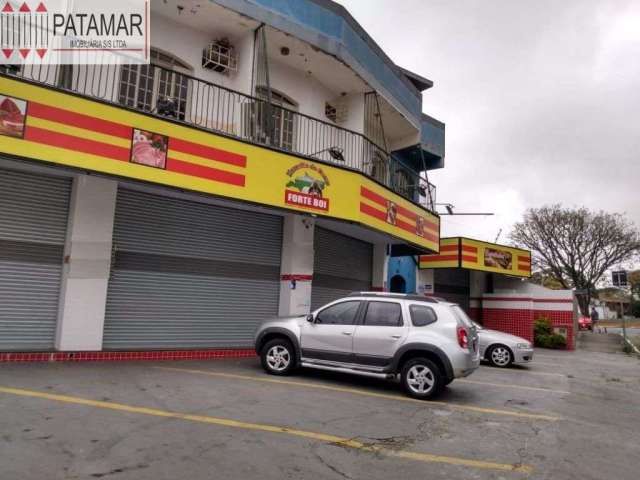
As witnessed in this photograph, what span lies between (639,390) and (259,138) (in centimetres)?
1032

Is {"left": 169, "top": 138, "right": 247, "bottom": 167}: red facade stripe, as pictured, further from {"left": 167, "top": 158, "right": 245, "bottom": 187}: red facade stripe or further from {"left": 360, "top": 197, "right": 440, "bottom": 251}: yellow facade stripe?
{"left": 360, "top": 197, "right": 440, "bottom": 251}: yellow facade stripe

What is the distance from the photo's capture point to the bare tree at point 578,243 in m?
35.7

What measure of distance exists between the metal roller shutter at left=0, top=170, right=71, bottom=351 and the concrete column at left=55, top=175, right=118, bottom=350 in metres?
0.19

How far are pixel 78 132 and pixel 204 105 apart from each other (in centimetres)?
403

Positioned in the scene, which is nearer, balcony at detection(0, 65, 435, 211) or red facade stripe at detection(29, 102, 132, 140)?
red facade stripe at detection(29, 102, 132, 140)

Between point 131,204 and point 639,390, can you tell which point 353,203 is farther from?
point 639,390

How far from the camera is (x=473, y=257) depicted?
20.5 meters

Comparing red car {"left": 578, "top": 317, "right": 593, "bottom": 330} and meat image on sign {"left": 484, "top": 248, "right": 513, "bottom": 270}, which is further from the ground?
meat image on sign {"left": 484, "top": 248, "right": 513, "bottom": 270}

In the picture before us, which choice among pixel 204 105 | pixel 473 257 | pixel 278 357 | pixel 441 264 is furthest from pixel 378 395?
pixel 473 257

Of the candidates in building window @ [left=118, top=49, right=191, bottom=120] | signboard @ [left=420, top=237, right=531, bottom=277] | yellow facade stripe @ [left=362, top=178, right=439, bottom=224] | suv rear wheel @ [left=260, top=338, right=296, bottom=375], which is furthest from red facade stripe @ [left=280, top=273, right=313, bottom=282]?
signboard @ [left=420, top=237, right=531, bottom=277]

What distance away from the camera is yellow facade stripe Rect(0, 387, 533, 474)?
Answer: 4812 mm

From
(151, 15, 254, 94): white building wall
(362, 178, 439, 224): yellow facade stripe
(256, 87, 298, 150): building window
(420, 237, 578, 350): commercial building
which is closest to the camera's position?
(151, 15, 254, 94): white building wall

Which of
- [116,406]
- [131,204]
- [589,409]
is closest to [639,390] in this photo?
[589,409]

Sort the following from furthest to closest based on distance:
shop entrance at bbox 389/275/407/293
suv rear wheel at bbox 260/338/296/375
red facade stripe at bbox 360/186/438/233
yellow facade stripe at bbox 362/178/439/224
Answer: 1. shop entrance at bbox 389/275/407/293
2. yellow facade stripe at bbox 362/178/439/224
3. red facade stripe at bbox 360/186/438/233
4. suv rear wheel at bbox 260/338/296/375
